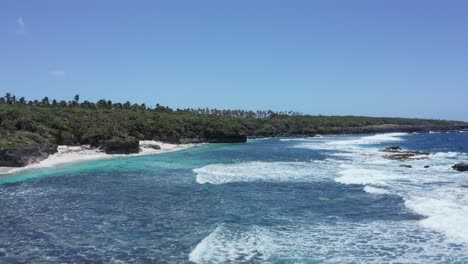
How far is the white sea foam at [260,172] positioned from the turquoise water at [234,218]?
276 millimetres

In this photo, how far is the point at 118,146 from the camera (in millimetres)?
61219

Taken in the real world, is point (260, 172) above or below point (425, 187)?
above

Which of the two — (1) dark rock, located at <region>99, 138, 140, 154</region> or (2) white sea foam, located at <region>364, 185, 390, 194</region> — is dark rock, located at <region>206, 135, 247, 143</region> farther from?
(2) white sea foam, located at <region>364, 185, 390, 194</region>

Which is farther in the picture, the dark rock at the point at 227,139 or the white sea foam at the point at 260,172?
the dark rock at the point at 227,139

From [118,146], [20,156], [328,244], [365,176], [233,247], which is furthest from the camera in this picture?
[118,146]

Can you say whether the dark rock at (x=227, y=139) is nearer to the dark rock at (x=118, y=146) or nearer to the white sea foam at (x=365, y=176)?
the dark rock at (x=118, y=146)

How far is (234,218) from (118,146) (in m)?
41.8

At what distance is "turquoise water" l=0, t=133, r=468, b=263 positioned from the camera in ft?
55.6

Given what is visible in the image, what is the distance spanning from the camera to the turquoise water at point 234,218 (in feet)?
55.6

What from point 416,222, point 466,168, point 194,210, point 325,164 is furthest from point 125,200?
point 466,168

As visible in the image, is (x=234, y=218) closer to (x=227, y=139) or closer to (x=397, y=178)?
(x=397, y=178)

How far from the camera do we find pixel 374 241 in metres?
18.5

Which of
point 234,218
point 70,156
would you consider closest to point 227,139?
point 70,156

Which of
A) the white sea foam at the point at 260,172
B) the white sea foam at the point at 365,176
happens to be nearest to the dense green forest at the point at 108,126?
the white sea foam at the point at 260,172
